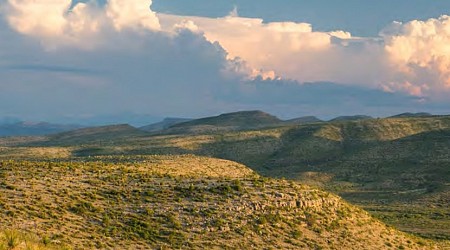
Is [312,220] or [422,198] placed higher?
[312,220]

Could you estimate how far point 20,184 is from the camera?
1672 inches

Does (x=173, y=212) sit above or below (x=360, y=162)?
above

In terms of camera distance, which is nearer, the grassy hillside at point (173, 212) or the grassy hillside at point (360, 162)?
the grassy hillside at point (173, 212)

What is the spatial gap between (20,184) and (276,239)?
19.5 meters

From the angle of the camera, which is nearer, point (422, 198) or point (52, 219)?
point (52, 219)

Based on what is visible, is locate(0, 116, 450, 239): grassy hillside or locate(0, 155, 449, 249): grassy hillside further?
locate(0, 116, 450, 239): grassy hillside

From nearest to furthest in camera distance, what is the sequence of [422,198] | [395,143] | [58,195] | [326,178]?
[58,195] < [422,198] < [326,178] < [395,143]

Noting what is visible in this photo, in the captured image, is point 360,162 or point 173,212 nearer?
point 173,212

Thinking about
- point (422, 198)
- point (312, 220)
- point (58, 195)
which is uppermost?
point (58, 195)

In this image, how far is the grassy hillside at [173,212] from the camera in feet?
121

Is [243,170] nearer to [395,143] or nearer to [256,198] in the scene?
[256,198]

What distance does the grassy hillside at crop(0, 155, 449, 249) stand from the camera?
36.9m

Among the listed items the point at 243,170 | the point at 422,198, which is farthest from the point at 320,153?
the point at 243,170

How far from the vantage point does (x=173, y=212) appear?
42.0 metres
